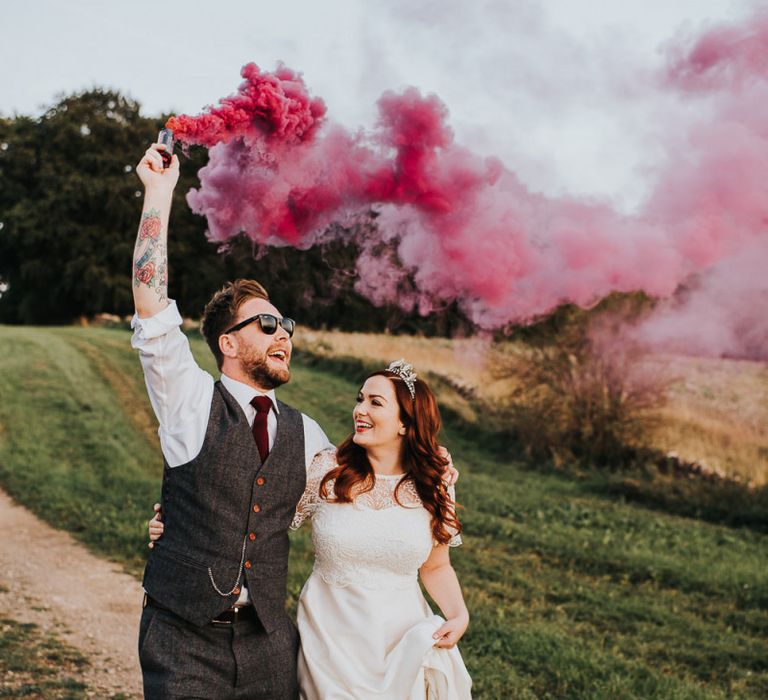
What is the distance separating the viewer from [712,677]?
6.71 m

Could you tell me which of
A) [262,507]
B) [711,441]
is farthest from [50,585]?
[711,441]

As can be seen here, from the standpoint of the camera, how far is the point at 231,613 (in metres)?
3.04

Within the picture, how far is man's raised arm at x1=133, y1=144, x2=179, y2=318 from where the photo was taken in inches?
118

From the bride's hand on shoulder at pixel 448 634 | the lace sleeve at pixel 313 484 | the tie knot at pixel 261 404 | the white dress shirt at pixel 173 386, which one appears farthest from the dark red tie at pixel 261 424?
the bride's hand on shoulder at pixel 448 634

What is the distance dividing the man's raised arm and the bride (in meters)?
0.86

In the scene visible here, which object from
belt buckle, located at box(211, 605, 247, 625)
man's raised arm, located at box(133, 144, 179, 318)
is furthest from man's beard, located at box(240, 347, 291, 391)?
belt buckle, located at box(211, 605, 247, 625)

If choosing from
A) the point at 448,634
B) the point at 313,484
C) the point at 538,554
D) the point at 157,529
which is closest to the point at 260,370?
the point at 313,484

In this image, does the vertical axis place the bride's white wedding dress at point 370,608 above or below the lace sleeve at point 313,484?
below

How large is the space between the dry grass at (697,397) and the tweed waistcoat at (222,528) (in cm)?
1165

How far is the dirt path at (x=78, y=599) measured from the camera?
6.03 m

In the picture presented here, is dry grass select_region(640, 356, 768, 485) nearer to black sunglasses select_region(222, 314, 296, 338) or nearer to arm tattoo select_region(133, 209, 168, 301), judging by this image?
black sunglasses select_region(222, 314, 296, 338)

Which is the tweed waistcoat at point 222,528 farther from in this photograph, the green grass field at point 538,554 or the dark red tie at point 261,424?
the green grass field at point 538,554

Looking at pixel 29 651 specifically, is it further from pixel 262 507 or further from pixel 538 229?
pixel 538 229

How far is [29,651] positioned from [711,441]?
39.3 feet
